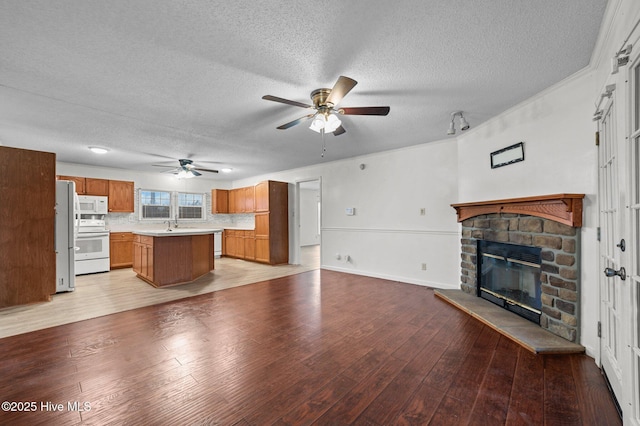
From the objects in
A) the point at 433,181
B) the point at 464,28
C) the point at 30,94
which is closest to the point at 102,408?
the point at 30,94

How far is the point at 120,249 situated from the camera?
6.02m

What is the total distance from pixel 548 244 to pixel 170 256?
526 cm

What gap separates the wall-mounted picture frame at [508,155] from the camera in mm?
2877

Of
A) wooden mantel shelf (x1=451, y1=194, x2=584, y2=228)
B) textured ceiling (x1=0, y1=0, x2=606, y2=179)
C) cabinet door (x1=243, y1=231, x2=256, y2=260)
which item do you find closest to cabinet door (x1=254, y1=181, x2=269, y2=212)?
cabinet door (x1=243, y1=231, x2=256, y2=260)

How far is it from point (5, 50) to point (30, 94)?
35.5 inches

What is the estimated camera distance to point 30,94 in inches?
99.7

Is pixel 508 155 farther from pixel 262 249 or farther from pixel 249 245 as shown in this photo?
pixel 249 245

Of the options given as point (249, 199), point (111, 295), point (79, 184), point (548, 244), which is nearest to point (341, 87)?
point (548, 244)

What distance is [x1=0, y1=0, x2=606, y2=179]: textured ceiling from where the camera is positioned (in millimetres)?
1552

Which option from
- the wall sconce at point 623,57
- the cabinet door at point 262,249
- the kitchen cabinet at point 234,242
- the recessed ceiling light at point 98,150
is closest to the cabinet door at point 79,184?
the recessed ceiling light at point 98,150

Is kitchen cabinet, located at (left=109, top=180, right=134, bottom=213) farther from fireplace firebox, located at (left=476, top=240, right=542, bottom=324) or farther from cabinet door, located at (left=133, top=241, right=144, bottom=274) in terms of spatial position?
fireplace firebox, located at (left=476, top=240, right=542, bottom=324)

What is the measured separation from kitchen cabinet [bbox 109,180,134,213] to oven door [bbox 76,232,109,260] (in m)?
0.87

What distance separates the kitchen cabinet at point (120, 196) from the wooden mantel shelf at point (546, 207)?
7.50 metres

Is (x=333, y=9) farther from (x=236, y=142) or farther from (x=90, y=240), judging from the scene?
(x=90, y=240)
